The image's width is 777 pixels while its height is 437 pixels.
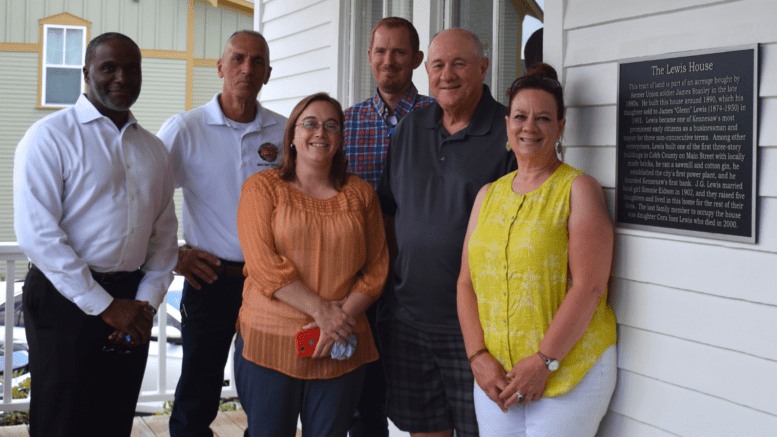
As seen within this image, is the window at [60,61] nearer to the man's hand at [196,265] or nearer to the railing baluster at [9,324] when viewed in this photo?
the railing baluster at [9,324]

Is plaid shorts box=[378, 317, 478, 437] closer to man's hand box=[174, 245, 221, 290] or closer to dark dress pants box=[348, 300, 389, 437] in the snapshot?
dark dress pants box=[348, 300, 389, 437]

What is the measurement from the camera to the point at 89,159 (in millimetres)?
2115

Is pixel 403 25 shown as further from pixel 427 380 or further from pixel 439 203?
pixel 427 380

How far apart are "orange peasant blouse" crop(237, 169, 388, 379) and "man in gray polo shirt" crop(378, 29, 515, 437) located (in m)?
0.15

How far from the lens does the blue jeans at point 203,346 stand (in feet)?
8.91

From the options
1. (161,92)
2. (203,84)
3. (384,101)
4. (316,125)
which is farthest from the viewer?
(203,84)

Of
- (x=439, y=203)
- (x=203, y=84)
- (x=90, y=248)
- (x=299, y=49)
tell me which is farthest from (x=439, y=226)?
(x=203, y=84)

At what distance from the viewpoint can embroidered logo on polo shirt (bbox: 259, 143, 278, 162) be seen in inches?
110

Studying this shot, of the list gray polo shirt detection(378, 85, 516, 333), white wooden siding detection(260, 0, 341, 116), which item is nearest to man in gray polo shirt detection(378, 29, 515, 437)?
gray polo shirt detection(378, 85, 516, 333)

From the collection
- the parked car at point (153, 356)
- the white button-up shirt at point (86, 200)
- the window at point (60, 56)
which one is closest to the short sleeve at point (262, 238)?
the white button-up shirt at point (86, 200)

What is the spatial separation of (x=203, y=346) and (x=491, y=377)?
1.41m

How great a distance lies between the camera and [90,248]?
7.00 ft

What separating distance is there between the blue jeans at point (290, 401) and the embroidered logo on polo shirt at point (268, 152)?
3.13ft

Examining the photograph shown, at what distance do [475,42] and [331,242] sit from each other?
833mm
